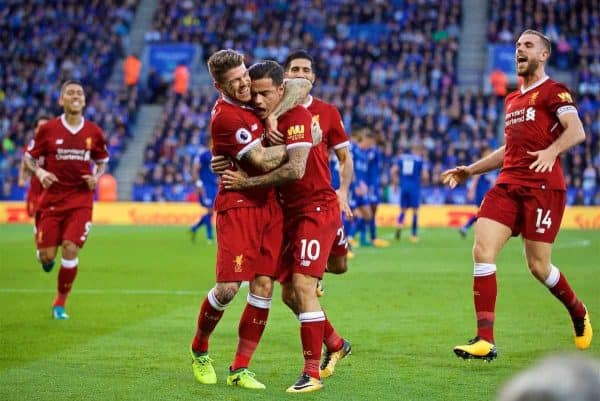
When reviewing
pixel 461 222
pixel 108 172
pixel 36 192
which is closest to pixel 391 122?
pixel 461 222

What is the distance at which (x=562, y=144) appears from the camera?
7.32m

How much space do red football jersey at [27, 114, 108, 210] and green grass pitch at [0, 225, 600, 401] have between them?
1264 mm

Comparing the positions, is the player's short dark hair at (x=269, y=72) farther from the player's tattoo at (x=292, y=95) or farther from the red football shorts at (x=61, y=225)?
the red football shorts at (x=61, y=225)

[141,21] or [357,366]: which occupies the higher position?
[141,21]

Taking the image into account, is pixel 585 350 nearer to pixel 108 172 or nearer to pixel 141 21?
pixel 108 172

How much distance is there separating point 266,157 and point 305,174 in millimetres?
511

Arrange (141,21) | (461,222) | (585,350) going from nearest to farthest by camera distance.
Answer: (585,350), (461,222), (141,21)

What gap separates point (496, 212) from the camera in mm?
7598

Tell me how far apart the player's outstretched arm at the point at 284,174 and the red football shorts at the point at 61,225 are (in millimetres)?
4536

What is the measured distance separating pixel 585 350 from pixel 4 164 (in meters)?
32.2

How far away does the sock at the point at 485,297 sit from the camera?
24.0ft

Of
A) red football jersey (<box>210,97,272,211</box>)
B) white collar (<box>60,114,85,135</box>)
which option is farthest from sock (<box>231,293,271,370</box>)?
white collar (<box>60,114,85,135</box>)

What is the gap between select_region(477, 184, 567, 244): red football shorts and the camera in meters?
7.57

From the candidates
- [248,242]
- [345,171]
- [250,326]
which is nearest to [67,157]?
[345,171]
